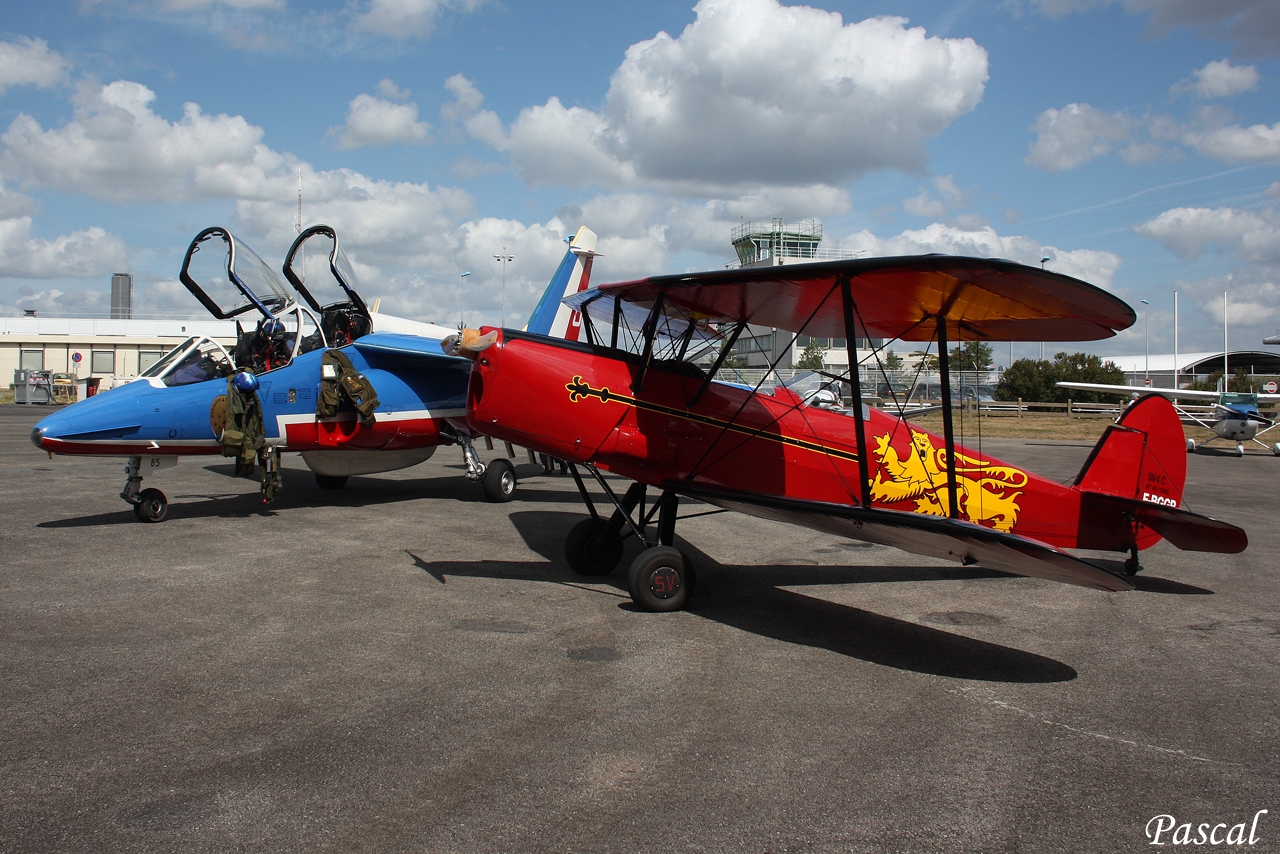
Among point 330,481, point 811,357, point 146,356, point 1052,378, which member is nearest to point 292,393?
point 330,481

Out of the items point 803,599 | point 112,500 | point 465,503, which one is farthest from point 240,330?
point 803,599

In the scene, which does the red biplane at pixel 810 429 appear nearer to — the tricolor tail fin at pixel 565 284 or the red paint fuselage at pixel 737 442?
the red paint fuselage at pixel 737 442

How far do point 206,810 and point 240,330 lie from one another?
8.75m

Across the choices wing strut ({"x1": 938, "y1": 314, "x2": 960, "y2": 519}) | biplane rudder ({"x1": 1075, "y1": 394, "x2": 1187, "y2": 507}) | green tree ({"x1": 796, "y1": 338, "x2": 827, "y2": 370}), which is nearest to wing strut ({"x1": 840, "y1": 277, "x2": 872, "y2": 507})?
wing strut ({"x1": 938, "y1": 314, "x2": 960, "y2": 519})

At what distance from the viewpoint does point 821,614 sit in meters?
6.25

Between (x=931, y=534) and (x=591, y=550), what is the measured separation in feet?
11.2

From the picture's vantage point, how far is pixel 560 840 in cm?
288

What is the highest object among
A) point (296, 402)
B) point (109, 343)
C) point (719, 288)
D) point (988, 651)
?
point (109, 343)

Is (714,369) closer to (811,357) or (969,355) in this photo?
(969,355)

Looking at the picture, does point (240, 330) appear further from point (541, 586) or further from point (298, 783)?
point (298, 783)

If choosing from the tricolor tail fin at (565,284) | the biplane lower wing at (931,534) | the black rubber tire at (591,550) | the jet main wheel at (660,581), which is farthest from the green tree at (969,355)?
the tricolor tail fin at (565,284)

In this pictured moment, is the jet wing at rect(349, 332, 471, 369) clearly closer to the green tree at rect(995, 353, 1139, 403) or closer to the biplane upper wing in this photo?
the biplane upper wing

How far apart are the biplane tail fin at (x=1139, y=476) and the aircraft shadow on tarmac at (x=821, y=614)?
4.13 ft

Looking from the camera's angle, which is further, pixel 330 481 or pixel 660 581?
pixel 330 481
